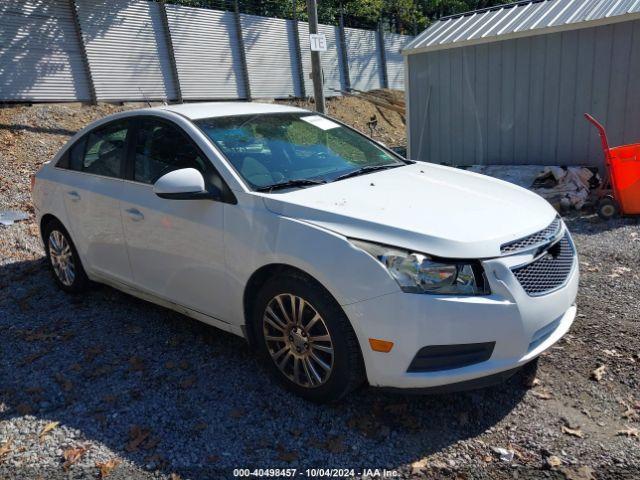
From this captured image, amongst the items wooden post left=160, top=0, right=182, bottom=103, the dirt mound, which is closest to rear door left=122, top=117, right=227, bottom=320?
wooden post left=160, top=0, right=182, bottom=103

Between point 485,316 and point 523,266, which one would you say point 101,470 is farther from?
point 523,266

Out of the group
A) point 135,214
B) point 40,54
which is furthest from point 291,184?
point 40,54

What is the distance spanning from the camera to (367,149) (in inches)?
165

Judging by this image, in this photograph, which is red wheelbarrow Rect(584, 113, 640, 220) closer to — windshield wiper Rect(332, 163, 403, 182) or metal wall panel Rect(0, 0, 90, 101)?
windshield wiper Rect(332, 163, 403, 182)

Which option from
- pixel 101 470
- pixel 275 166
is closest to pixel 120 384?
pixel 101 470

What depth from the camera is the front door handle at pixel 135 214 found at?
3.79 metres

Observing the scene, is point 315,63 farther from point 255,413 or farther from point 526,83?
point 255,413

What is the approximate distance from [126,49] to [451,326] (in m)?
12.8

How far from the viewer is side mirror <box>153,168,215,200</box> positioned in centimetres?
321

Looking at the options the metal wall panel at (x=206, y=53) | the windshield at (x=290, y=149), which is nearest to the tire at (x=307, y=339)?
the windshield at (x=290, y=149)

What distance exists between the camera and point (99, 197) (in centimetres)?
417

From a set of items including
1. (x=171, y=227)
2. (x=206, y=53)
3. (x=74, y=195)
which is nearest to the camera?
(x=171, y=227)

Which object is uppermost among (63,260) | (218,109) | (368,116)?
(218,109)

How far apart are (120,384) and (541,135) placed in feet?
25.3
